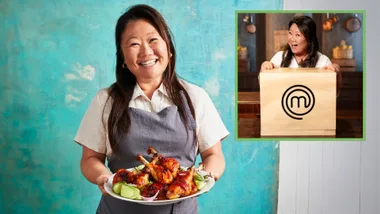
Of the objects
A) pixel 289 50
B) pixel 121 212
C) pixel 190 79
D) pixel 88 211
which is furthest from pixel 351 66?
pixel 88 211

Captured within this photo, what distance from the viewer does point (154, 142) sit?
6.26ft

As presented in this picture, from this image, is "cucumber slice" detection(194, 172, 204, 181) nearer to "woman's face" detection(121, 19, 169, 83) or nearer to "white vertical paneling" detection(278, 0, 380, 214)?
"woman's face" detection(121, 19, 169, 83)

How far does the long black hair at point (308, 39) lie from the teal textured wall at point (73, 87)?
5.6 inches

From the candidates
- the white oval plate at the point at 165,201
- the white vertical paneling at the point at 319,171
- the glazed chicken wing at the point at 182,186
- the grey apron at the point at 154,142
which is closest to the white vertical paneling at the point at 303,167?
the white vertical paneling at the point at 319,171

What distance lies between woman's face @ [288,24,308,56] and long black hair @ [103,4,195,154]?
0.60m

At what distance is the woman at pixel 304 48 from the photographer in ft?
7.43

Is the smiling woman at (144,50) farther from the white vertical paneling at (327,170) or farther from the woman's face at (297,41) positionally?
the white vertical paneling at (327,170)

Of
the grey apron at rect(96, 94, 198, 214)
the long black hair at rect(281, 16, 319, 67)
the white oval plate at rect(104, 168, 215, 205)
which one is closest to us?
the white oval plate at rect(104, 168, 215, 205)

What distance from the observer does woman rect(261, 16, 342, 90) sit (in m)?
2.27

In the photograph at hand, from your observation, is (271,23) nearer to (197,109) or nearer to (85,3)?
(197,109)

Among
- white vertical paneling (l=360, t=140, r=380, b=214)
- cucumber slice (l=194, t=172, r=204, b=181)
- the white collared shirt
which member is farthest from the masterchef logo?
cucumber slice (l=194, t=172, r=204, b=181)

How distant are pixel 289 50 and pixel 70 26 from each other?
3.50 feet

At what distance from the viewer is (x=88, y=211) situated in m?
2.37

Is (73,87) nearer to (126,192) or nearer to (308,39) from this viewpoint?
(126,192)
